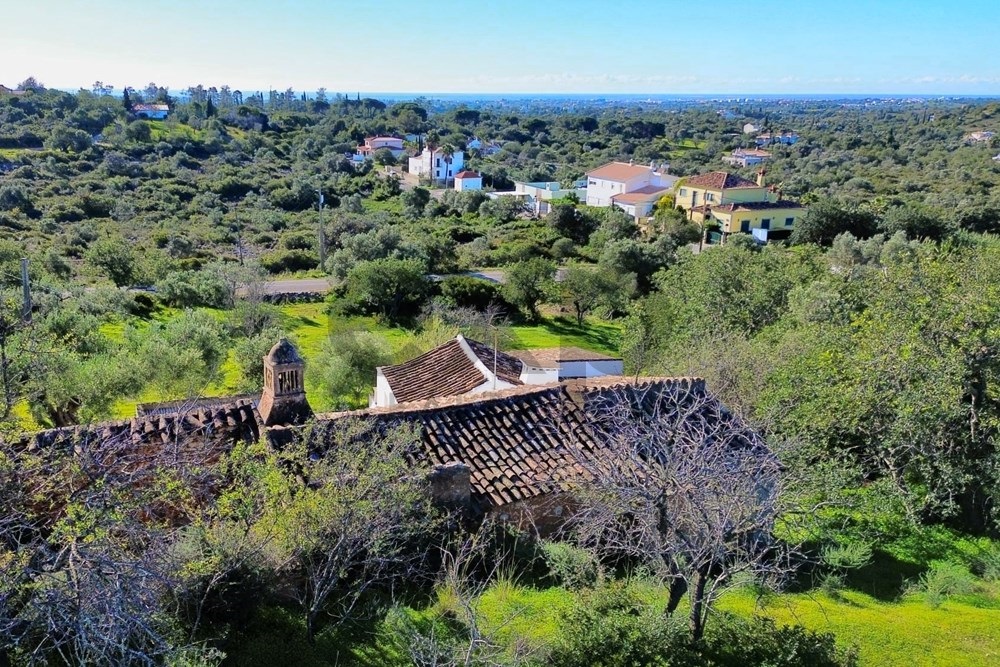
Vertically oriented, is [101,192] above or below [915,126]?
below

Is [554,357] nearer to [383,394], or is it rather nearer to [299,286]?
[383,394]

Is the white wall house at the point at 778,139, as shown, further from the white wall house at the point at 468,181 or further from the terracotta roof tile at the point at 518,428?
the terracotta roof tile at the point at 518,428

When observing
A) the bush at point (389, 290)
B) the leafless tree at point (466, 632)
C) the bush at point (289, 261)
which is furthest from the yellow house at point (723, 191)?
the leafless tree at point (466, 632)

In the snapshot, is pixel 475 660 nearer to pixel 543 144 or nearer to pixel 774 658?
pixel 774 658

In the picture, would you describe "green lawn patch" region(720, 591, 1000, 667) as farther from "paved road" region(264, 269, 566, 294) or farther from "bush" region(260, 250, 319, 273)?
"bush" region(260, 250, 319, 273)

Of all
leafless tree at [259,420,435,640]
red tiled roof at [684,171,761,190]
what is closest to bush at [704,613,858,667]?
leafless tree at [259,420,435,640]

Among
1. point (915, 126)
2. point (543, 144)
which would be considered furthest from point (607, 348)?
point (915, 126)

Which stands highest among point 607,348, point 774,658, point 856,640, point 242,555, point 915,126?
point 915,126
